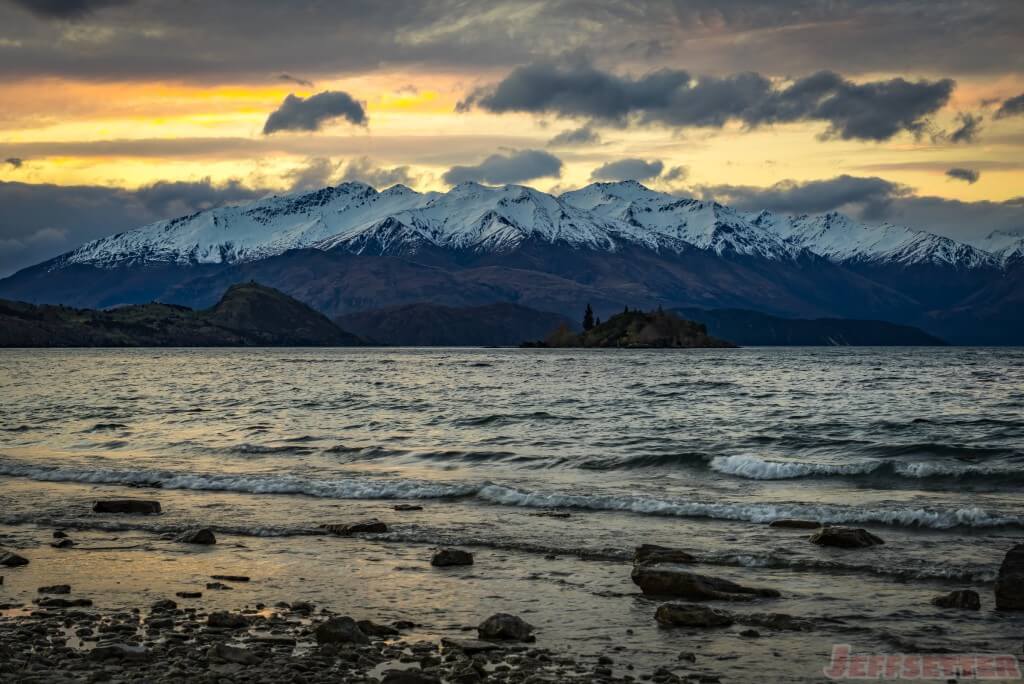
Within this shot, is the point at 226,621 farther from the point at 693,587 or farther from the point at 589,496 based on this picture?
the point at 589,496

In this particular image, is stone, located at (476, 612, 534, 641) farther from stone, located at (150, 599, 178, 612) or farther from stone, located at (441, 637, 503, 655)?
stone, located at (150, 599, 178, 612)

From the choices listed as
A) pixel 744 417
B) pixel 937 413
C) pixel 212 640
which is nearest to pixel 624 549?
pixel 212 640

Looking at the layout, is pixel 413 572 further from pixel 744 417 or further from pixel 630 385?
pixel 630 385

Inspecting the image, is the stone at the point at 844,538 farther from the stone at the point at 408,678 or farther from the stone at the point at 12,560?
the stone at the point at 12,560

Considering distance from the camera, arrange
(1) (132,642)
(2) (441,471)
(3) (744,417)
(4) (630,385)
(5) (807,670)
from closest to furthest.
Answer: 1. (5) (807,670)
2. (1) (132,642)
3. (2) (441,471)
4. (3) (744,417)
5. (4) (630,385)

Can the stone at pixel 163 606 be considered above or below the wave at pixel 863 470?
above

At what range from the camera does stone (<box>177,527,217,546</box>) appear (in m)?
25.5

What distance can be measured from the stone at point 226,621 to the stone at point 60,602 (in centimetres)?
320

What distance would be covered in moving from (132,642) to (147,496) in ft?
61.9

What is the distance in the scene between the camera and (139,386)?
10662 cm

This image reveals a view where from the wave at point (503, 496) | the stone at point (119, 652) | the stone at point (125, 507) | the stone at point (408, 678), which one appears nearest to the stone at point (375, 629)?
the stone at point (408, 678)

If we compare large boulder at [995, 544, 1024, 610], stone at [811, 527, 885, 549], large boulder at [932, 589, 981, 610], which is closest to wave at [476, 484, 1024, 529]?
stone at [811, 527, 885, 549]

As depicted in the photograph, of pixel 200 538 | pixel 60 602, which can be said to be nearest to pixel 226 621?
pixel 60 602

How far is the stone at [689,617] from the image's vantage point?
17.7 metres
